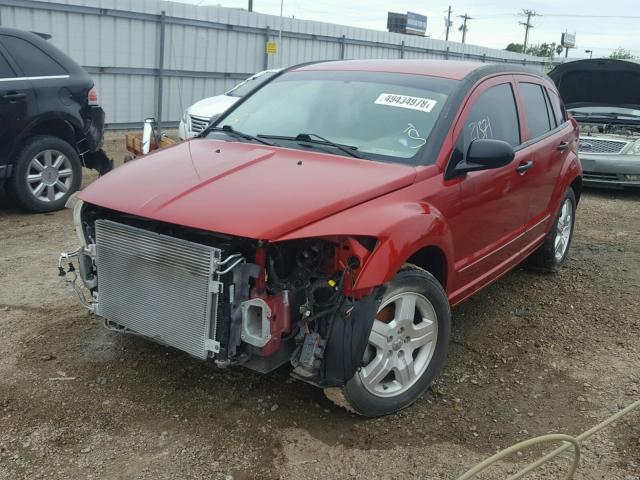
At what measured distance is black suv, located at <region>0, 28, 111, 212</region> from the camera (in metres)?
6.36

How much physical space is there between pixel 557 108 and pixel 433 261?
265cm

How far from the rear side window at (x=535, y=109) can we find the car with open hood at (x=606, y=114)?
185 inches

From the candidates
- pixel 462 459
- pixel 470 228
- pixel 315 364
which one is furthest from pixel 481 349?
pixel 315 364

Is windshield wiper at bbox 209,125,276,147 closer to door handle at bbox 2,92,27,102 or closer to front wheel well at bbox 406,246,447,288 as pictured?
front wheel well at bbox 406,246,447,288

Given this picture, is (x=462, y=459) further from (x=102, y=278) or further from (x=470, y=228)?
(x=102, y=278)

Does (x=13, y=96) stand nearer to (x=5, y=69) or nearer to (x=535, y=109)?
(x=5, y=69)

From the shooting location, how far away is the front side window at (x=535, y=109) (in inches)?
183

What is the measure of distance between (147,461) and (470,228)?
214 cm

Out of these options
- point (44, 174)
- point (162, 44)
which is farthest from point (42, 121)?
point (162, 44)

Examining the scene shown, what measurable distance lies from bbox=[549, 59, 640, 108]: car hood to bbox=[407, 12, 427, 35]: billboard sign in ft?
137

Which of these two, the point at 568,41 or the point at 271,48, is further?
the point at 568,41

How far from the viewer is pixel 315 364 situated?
284 centimetres

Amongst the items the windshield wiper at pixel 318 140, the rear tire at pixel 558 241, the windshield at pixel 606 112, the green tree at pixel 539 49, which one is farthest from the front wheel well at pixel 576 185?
the green tree at pixel 539 49

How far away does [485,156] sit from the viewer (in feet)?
11.4
